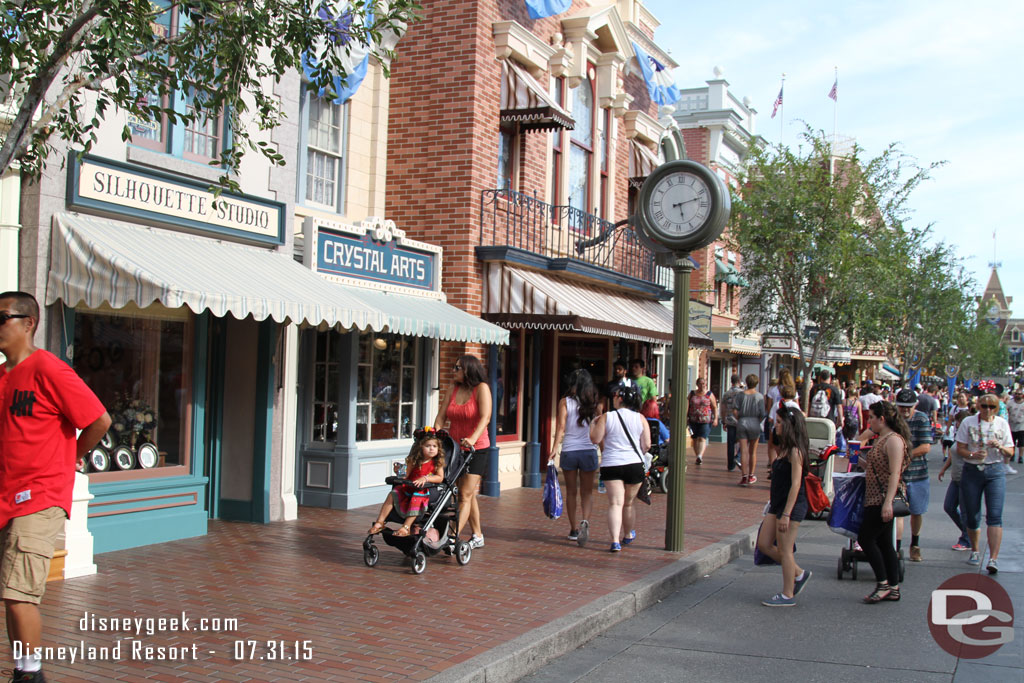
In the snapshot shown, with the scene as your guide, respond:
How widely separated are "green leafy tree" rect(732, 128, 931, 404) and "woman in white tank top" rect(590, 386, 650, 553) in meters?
12.1

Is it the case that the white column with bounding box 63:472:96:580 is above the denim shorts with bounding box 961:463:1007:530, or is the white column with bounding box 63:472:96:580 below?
below

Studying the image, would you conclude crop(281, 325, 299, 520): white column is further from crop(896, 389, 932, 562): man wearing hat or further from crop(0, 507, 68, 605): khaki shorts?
crop(896, 389, 932, 562): man wearing hat

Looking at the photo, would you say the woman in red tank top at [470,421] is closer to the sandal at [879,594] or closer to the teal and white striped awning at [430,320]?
the teal and white striped awning at [430,320]

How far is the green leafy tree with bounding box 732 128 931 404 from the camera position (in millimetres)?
19922

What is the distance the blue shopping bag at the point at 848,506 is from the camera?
7637 mm

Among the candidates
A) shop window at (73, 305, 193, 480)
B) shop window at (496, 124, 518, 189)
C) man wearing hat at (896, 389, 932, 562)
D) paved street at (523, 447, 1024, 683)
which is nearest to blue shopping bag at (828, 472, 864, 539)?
paved street at (523, 447, 1024, 683)

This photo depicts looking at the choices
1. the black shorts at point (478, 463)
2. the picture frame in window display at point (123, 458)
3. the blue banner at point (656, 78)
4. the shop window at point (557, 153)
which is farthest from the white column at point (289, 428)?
the blue banner at point (656, 78)

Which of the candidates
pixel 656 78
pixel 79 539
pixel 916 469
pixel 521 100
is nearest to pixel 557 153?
pixel 521 100

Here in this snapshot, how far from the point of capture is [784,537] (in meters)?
7.35

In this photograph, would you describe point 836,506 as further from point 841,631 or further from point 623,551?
point 623,551

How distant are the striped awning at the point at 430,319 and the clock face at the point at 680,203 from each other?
2.92 m

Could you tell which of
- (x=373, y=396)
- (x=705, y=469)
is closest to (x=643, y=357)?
(x=705, y=469)

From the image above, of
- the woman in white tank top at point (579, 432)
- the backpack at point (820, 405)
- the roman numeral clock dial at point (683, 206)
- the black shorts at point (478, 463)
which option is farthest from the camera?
the backpack at point (820, 405)

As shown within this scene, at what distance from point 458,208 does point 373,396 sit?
305cm
